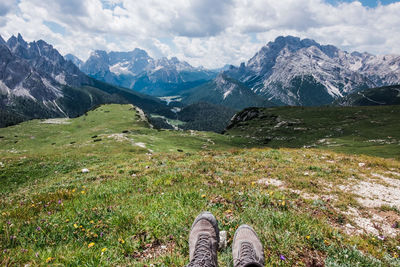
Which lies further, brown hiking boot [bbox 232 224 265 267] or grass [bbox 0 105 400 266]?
grass [bbox 0 105 400 266]

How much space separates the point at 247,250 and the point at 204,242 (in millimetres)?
1006

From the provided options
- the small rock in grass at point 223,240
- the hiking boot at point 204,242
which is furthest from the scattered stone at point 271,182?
the hiking boot at point 204,242

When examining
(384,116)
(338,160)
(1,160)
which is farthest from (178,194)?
(384,116)

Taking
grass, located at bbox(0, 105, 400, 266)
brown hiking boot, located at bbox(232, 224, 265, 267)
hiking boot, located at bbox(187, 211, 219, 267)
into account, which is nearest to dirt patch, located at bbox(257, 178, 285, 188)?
grass, located at bbox(0, 105, 400, 266)

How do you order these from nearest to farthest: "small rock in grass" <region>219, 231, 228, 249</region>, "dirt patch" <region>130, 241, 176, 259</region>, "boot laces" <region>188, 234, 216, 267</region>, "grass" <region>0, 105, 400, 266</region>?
"boot laces" <region>188, 234, 216, 267</region>
"grass" <region>0, 105, 400, 266</region>
"dirt patch" <region>130, 241, 176, 259</region>
"small rock in grass" <region>219, 231, 228, 249</region>

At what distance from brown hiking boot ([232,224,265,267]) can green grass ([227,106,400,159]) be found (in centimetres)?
5518

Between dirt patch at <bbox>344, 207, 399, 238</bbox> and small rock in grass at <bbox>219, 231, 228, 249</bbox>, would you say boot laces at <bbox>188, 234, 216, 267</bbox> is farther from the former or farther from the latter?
dirt patch at <bbox>344, 207, 399, 238</bbox>

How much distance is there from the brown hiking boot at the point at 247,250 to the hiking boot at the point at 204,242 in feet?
1.67

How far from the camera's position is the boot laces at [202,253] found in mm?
4051

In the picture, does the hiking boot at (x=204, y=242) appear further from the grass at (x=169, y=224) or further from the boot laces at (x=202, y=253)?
the grass at (x=169, y=224)

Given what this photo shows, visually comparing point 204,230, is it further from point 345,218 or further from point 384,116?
point 384,116

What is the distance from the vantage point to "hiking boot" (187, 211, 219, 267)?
13.5ft

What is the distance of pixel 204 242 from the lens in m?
4.57

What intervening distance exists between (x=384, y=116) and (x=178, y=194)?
12447 cm
